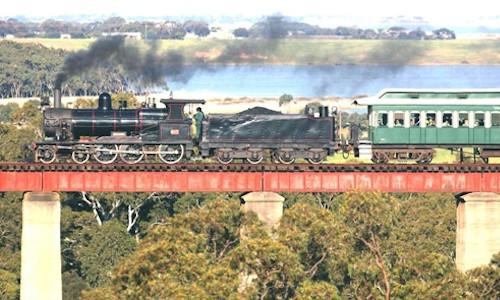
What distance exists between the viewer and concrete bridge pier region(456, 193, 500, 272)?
81.2m

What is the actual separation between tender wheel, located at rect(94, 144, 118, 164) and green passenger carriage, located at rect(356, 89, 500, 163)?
14223 mm

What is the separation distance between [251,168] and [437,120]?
11300mm

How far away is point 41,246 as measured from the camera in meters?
80.3

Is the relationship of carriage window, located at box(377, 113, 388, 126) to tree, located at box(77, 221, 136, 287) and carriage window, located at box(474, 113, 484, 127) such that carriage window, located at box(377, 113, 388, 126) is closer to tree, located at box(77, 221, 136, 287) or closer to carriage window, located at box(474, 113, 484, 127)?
carriage window, located at box(474, 113, 484, 127)

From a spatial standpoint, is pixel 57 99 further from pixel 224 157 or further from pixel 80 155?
pixel 224 157

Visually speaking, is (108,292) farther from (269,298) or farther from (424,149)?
(424,149)

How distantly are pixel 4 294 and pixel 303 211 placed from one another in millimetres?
29025

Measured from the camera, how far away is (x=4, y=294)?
322ft

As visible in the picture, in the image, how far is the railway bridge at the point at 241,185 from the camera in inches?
3137

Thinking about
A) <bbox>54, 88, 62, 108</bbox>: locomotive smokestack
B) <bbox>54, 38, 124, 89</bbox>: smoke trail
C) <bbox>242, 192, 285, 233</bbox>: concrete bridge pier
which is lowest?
<bbox>242, 192, 285, 233</bbox>: concrete bridge pier

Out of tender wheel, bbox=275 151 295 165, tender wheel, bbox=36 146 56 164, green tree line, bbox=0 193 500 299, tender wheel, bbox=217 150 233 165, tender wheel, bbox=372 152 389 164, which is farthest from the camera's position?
tender wheel, bbox=372 152 389 164

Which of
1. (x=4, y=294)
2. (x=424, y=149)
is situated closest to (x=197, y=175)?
(x=424, y=149)

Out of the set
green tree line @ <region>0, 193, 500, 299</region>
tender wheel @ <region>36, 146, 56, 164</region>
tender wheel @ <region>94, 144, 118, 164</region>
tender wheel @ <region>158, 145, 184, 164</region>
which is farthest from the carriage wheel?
tender wheel @ <region>36, 146, 56, 164</region>

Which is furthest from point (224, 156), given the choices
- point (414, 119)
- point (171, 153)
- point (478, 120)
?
point (478, 120)
